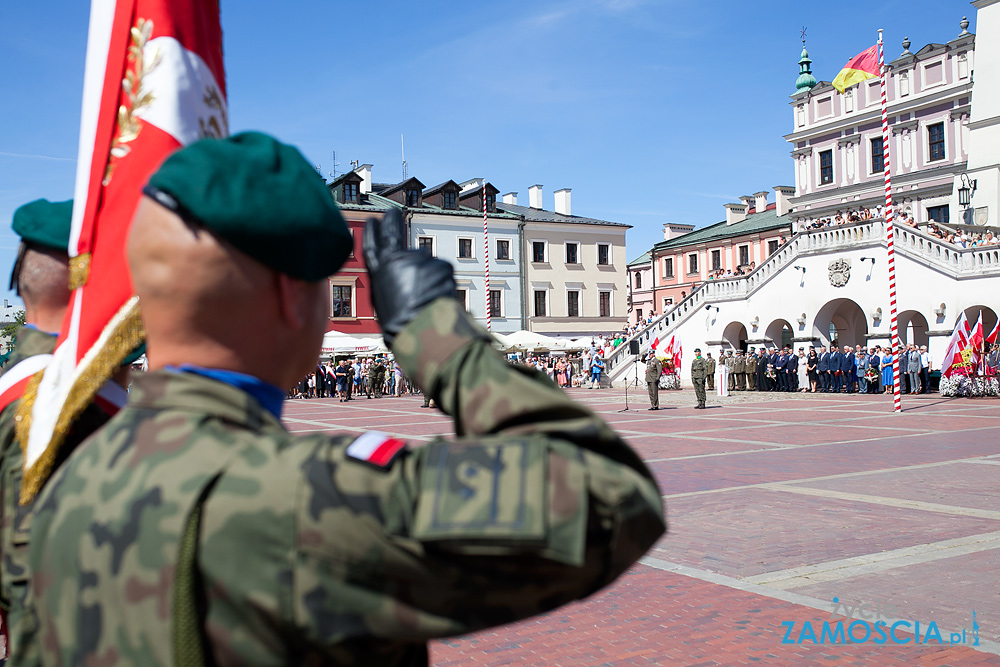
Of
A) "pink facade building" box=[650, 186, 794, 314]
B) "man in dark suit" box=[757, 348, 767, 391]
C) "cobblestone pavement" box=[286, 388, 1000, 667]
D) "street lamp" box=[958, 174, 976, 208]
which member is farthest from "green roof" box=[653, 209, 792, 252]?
"cobblestone pavement" box=[286, 388, 1000, 667]

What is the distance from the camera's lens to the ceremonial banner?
201cm

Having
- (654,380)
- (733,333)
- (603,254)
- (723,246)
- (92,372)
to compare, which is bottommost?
(654,380)

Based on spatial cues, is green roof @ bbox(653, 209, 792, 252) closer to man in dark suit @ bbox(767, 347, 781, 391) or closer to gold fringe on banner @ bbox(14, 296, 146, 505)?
man in dark suit @ bbox(767, 347, 781, 391)

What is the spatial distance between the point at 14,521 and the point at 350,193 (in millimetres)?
47399

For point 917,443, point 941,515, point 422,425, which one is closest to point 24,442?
point 941,515

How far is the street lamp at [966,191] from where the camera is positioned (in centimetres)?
3673

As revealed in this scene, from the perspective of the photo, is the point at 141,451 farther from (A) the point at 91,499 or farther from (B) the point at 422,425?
(B) the point at 422,425

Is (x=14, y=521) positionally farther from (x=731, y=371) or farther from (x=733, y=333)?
(x=733, y=333)

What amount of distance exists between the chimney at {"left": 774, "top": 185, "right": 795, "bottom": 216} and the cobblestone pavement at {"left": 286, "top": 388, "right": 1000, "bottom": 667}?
45.7 m

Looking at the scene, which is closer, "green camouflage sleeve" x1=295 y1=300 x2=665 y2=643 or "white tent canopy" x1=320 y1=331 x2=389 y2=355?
"green camouflage sleeve" x1=295 y1=300 x2=665 y2=643

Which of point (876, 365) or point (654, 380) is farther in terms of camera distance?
point (876, 365)

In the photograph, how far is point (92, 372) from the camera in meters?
2.01

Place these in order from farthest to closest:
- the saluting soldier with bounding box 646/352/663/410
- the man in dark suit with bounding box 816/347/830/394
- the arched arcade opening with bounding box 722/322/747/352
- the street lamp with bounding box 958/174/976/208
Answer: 1. the arched arcade opening with bounding box 722/322/747/352
2. the street lamp with bounding box 958/174/976/208
3. the man in dark suit with bounding box 816/347/830/394
4. the saluting soldier with bounding box 646/352/663/410

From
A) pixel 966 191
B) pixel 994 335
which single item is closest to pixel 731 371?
pixel 994 335
